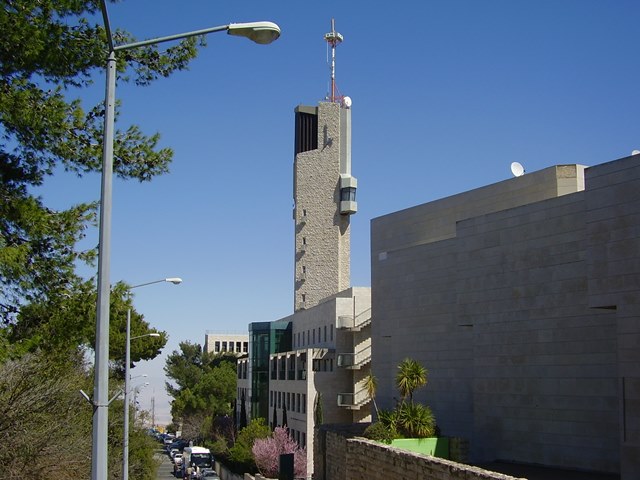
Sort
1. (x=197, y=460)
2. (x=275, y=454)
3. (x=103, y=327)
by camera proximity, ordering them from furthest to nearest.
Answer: (x=197, y=460) < (x=275, y=454) < (x=103, y=327)

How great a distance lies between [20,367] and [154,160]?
553cm

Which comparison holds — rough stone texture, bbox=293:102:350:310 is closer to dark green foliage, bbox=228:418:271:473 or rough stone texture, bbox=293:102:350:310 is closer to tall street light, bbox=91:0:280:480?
dark green foliage, bbox=228:418:271:473

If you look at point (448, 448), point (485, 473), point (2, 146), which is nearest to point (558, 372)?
point (448, 448)

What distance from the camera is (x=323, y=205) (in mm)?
66562

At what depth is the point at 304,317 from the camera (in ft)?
201

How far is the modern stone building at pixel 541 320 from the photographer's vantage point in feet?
70.3

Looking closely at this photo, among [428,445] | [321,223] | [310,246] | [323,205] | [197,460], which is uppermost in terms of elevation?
[323,205]

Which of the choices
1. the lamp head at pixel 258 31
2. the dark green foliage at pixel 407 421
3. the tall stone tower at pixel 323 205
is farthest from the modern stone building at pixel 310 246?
the lamp head at pixel 258 31

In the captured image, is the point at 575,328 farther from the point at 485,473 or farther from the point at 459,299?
the point at 485,473

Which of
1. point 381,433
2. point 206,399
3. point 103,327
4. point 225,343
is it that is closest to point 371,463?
point 381,433

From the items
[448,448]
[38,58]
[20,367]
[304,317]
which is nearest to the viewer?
[38,58]

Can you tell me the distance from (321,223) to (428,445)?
38.3 metres

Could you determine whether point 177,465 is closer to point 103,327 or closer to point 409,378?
point 409,378

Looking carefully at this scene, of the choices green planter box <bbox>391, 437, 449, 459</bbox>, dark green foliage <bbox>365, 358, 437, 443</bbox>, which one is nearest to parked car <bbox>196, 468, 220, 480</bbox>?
dark green foliage <bbox>365, 358, 437, 443</bbox>
